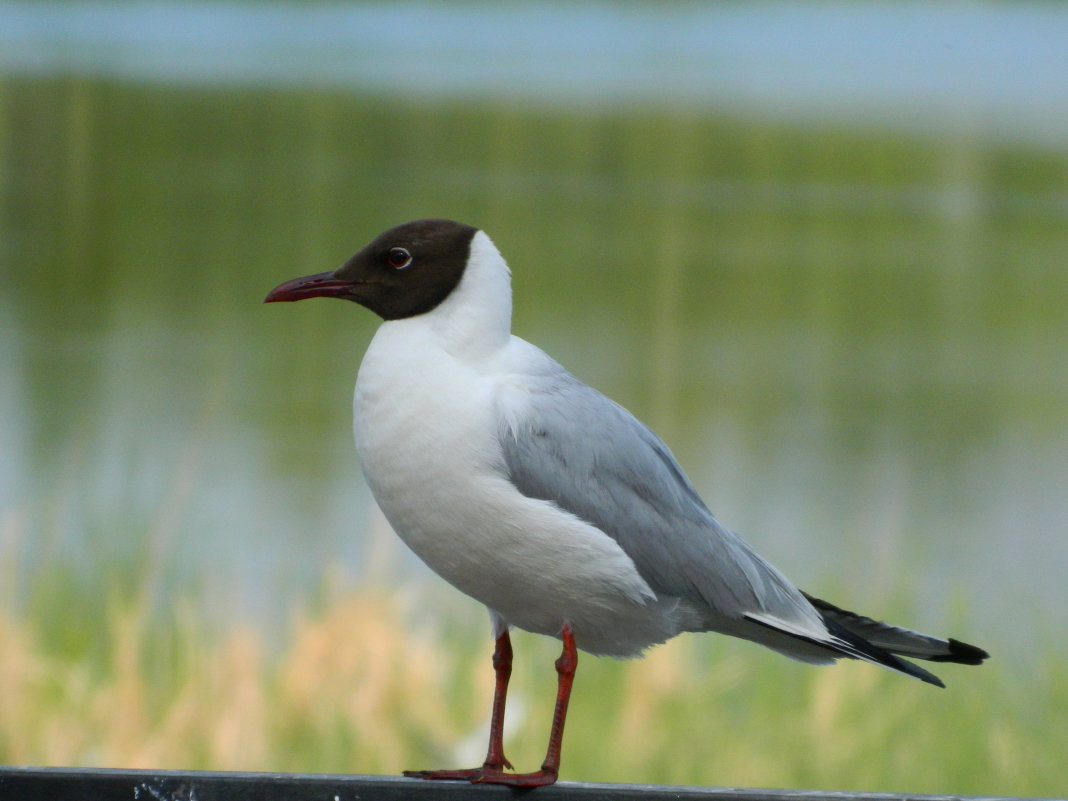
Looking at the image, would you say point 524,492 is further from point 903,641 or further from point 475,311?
point 903,641

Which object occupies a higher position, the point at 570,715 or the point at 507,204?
the point at 507,204

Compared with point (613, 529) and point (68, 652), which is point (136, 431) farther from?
point (613, 529)

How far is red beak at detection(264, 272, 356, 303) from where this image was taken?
1.55 metres

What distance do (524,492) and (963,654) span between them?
555mm

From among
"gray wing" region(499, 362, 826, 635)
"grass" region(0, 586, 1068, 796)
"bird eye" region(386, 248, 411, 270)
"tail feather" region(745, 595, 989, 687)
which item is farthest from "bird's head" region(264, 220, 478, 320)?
"grass" region(0, 586, 1068, 796)

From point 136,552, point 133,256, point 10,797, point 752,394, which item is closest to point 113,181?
point 133,256

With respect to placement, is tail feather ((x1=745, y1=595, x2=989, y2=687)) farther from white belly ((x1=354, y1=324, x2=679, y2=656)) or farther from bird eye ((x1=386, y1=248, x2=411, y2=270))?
bird eye ((x1=386, y1=248, x2=411, y2=270))

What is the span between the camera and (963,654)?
5.27ft

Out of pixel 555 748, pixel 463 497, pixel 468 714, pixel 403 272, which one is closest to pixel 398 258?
pixel 403 272

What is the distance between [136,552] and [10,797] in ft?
8.82

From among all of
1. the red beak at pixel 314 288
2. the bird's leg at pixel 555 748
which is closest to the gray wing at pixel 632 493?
the bird's leg at pixel 555 748

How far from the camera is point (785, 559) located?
4.87 m

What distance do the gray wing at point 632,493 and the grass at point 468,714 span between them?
1429mm

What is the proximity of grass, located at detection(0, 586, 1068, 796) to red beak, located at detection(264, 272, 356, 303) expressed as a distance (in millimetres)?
1621
